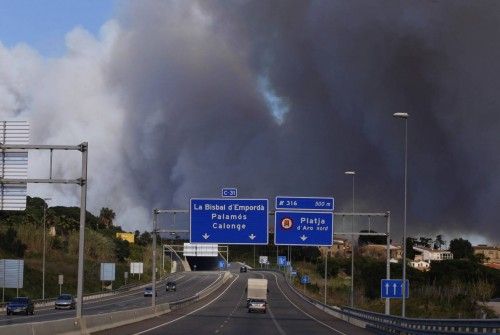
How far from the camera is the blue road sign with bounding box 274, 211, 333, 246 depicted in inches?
2105

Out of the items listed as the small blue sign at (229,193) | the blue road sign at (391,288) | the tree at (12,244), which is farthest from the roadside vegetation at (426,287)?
the tree at (12,244)

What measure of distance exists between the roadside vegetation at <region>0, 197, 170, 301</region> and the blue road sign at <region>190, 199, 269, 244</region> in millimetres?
49187

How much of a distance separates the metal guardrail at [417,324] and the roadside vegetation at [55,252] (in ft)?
167

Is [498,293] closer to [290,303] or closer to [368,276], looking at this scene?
[368,276]

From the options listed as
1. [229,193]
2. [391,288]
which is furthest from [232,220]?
[391,288]

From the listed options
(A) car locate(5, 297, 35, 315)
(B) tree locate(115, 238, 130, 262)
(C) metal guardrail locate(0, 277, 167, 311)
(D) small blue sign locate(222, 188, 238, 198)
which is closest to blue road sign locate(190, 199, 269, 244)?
(D) small blue sign locate(222, 188, 238, 198)

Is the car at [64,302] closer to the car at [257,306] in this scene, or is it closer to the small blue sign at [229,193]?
the car at [257,306]

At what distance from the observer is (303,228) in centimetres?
5381

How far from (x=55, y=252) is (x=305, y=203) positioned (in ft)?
300

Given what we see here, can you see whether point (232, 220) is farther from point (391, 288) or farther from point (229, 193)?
Answer: point (391, 288)

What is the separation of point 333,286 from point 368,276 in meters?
11.9

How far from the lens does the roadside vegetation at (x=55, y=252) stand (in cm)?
11075

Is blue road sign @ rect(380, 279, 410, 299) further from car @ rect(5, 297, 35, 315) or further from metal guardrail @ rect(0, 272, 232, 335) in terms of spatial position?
car @ rect(5, 297, 35, 315)

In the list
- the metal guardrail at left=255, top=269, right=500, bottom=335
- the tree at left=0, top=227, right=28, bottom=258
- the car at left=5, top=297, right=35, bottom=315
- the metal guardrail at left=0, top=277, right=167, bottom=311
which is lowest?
the metal guardrail at left=0, top=277, right=167, bottom=311
